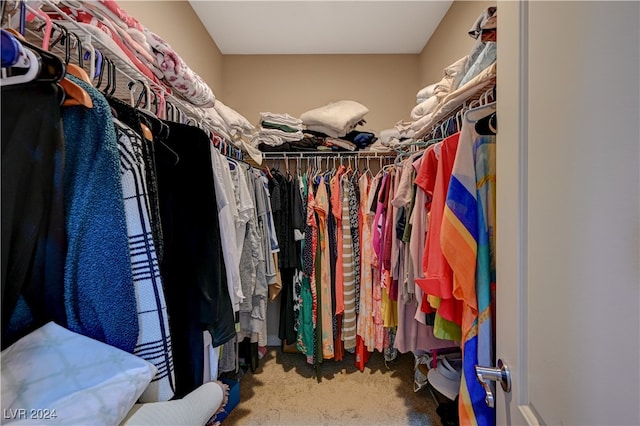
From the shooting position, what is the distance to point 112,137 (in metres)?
0.51

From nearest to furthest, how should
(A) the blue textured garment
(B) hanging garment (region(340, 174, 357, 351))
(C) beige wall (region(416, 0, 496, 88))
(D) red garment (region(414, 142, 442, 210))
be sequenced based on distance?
1. (A) the blue textured garment
2. (D) red garment (region(414, 142, 442, 210))
3. (C) beige wall (region(416, 0, 496, 88))
4. (B) hanging garment (region(340, 174, 357, 351))

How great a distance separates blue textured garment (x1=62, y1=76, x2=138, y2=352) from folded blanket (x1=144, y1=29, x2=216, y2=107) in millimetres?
500

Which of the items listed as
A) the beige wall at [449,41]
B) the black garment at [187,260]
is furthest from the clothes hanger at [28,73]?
the beige wall at [449,41]

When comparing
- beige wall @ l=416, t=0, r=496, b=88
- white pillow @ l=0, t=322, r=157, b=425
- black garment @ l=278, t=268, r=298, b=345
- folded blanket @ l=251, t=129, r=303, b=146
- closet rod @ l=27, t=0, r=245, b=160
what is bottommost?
black garment @ l=278, t=268, r=298, b=345

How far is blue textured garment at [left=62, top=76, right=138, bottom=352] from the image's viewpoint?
1.57 feet

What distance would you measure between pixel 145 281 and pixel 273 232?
1.15m

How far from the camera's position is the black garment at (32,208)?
0.41m

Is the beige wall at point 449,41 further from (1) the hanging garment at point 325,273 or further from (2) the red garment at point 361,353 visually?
(2) the red garment at point 361,353

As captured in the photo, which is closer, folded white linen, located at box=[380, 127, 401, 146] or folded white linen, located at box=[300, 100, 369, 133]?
folded white linen, located at box=[380, 127, 401, 146]

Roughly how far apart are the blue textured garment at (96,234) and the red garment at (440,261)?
0.79m

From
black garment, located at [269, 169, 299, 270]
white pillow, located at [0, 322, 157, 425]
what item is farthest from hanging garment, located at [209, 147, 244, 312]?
black garment, located at [269, 169, 299, 270]

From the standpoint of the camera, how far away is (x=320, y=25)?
1938mm

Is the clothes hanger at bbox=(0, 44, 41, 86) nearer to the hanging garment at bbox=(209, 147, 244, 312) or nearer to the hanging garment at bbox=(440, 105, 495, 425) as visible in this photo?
the hanging garment at bbox=(209, 147, 244, 312)

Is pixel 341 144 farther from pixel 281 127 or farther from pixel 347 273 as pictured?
pixel 347 273
